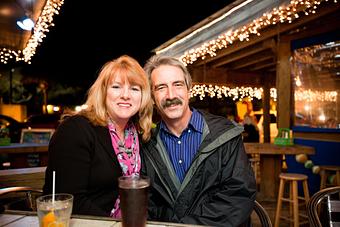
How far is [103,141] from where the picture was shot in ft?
5.65

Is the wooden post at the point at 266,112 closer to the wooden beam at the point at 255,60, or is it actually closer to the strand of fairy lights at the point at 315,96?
the wooden beam at the point at 255,60

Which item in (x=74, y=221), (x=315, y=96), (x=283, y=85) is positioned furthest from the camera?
(x=283, y=85)

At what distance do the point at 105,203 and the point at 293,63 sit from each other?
5.76 metres

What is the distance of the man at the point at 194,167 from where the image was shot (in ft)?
5.48

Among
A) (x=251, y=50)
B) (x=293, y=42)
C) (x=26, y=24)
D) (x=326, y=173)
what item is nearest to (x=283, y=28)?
(x=293, y=42)

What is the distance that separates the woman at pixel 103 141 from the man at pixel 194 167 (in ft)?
0.45

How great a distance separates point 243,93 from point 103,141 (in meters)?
12.3

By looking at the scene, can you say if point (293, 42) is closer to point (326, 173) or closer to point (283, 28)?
point (283, 28)

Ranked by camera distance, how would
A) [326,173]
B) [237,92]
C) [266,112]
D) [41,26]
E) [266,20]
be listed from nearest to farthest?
[326,173], [266,20], [41,26], [266,112], [237,92]

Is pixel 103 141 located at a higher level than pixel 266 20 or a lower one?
lower

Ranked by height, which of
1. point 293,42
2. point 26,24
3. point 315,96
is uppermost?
point 26,24

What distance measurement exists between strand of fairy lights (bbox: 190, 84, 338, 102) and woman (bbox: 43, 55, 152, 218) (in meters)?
4.98

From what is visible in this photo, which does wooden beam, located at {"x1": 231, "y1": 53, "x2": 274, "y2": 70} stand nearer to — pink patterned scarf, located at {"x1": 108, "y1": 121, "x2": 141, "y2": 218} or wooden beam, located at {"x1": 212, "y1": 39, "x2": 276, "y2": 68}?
wooden beam, located at {"x1": 212, "y1": 39, "x2": 276, "y2": 68}

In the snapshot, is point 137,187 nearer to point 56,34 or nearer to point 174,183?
point 174,183
